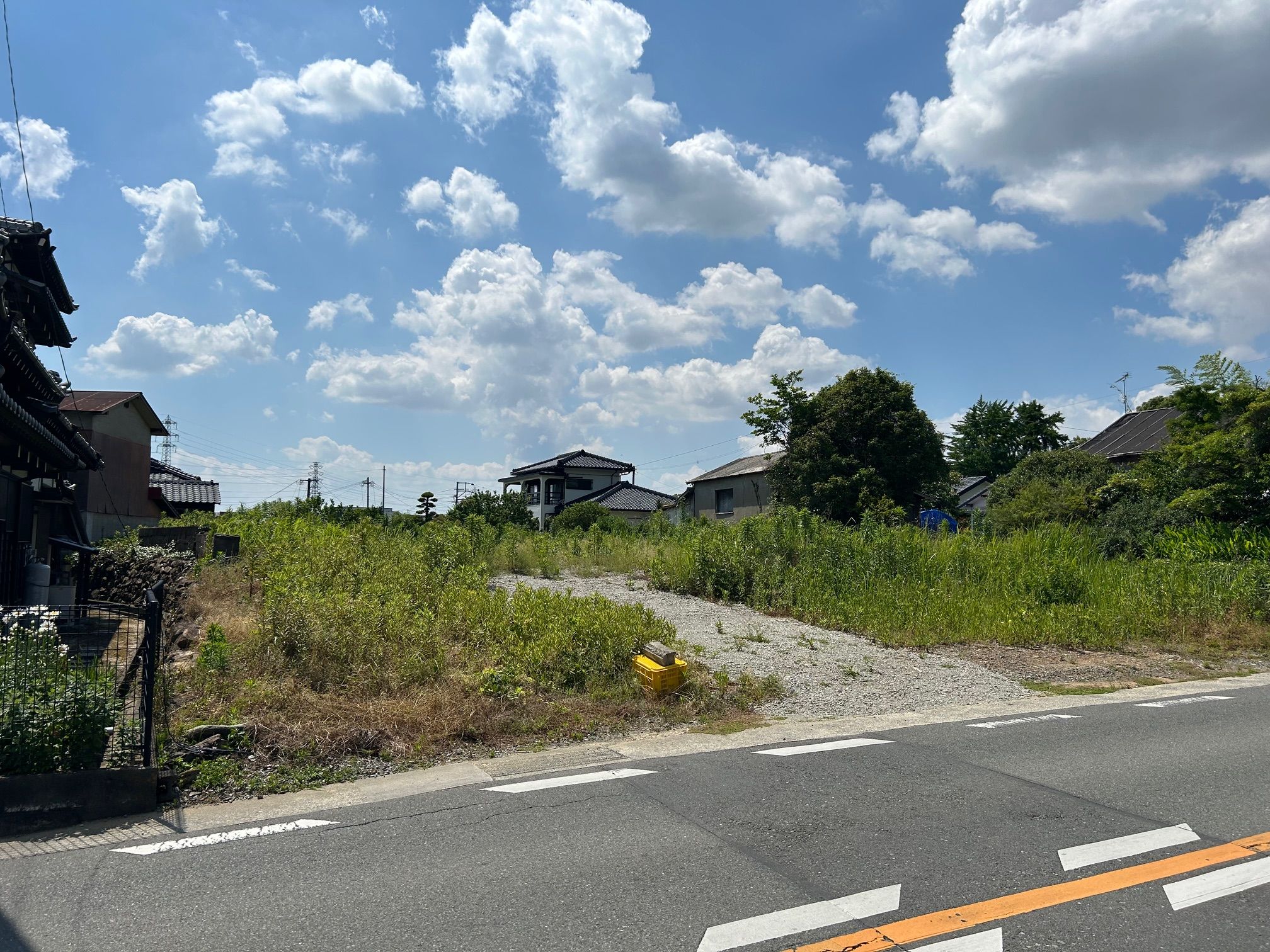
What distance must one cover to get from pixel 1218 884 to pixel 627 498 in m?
50.0

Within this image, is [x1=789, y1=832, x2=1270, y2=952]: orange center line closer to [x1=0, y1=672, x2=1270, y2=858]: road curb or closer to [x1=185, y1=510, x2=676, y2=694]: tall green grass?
[x1=0, y1=672, x2=1270, y2=858]: road curb

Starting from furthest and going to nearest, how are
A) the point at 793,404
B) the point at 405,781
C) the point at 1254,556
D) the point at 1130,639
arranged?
1. the point at 793,404
2. the point at 1254,556
3. the point at 1130,639
4. the point at 405,781

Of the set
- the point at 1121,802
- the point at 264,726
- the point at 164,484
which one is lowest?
the point at 1121,802

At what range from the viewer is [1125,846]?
14.0 feet

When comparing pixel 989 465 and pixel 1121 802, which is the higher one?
pixel 989 465

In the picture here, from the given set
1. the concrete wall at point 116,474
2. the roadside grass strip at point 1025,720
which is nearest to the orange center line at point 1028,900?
the roadside grass strip at point 1025,720

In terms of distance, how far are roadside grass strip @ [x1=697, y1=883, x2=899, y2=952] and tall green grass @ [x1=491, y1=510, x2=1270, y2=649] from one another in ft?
26.9

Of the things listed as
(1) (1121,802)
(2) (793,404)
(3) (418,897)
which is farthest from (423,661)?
(2) (793,404)

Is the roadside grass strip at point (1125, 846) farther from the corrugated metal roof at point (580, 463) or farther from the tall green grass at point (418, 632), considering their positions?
the corrugated metal roof at point (580, 463)

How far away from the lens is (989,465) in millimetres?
54062

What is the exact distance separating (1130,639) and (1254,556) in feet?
17.1

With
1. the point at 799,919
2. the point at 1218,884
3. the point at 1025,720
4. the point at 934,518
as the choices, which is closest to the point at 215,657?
the point at 799,919

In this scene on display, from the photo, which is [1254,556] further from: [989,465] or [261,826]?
[989,465]

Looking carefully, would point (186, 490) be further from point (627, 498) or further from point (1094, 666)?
point (1094, 666)
